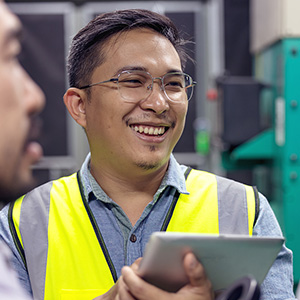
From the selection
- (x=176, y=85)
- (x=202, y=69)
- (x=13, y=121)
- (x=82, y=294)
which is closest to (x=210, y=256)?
(x=13, y=121)

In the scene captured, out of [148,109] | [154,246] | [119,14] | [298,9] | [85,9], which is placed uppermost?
[85,9]

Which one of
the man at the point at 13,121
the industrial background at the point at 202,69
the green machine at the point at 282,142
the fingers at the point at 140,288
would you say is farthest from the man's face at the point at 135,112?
the industrial background at the point at 202,69

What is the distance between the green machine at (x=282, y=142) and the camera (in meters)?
2.76

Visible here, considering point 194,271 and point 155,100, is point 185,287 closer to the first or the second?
point 194,271

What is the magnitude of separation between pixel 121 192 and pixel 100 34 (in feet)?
1.56

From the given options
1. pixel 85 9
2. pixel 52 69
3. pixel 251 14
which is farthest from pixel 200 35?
pixel 52 69

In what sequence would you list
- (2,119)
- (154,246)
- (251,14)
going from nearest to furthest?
(2,119)
(154,246)
(251,14)

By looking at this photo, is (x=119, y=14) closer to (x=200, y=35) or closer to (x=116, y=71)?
(x=116, y=71)

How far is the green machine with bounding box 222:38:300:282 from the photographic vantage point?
2.76m

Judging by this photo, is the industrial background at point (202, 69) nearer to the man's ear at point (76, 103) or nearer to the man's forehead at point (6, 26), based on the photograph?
the man's ear at point (76, 103)

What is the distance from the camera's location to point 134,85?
4.53 feet

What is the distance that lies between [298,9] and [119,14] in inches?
63.1

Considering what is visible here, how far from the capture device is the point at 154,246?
84 centimetres

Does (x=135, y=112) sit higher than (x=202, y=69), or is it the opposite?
(x=202, y=69)
